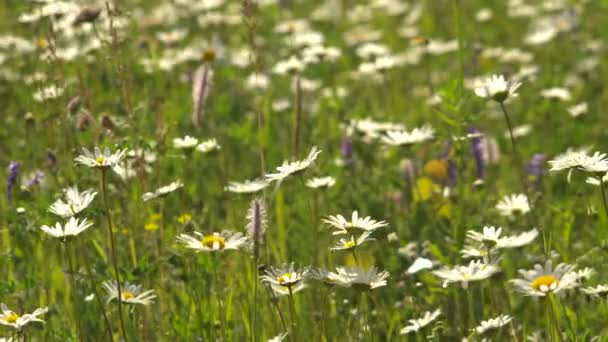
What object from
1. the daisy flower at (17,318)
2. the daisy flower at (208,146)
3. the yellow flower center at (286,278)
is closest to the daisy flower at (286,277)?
the yellow flower center at (286,278)

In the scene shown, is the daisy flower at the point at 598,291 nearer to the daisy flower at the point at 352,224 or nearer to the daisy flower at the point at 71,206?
the daisy flower at the point at 352,224

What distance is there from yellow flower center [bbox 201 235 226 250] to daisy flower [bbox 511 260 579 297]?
75cm

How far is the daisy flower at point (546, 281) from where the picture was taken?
2281mm

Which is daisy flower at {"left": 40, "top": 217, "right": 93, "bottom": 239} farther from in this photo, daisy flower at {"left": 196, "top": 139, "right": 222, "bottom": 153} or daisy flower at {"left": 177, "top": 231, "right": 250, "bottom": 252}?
daisy flower at {"left": 196, "top": 139, "right": 222, "bottom": 153}

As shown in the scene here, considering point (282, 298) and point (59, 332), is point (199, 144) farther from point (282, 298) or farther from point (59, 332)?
point (59, 332)

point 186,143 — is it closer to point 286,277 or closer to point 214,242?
point 214,242

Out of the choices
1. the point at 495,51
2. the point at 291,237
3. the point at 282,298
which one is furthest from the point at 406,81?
the point at 282,298

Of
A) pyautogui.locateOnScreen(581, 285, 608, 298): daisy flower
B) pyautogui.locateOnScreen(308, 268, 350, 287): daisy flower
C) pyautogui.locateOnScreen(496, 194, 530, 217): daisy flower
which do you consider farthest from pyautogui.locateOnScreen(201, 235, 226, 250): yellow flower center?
pyautogui.locateOnScreen(496, 194, 530, 217): daisy flower

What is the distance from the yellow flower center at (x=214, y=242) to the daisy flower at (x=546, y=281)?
29.4 inches

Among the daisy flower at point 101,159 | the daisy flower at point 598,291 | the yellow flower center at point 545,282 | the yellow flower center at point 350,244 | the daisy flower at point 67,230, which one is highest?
the daisy flower at point 101,159

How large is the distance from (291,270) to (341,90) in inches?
131

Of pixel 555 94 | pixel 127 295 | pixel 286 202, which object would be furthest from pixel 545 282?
pixel 555 94

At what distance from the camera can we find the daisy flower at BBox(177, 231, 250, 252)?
101 inches

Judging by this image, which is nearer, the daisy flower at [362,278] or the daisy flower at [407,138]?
the daisy flower at [362,278]
